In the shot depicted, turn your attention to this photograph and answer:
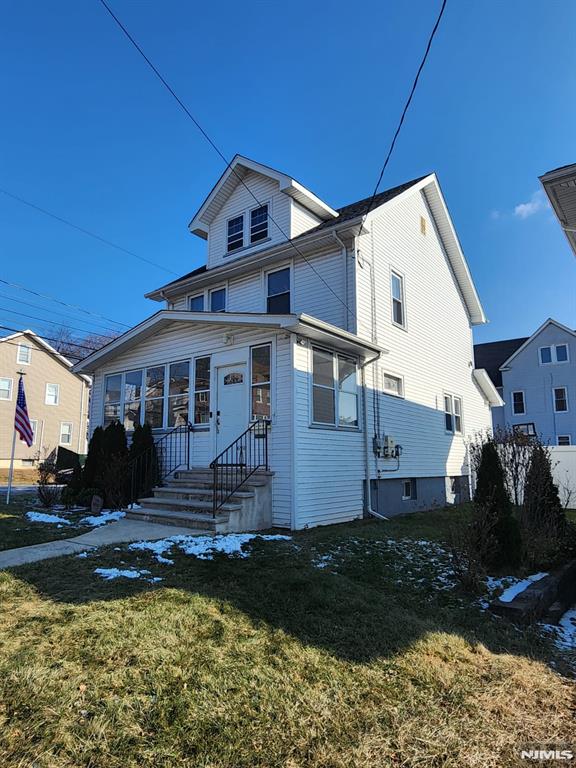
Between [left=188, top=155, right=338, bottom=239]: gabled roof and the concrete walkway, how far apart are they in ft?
29.3

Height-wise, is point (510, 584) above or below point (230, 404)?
below

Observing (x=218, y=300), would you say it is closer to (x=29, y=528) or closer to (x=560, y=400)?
(x=29, y=528)

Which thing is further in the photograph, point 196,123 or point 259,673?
point 196,123

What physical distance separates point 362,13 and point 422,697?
9.09 meters

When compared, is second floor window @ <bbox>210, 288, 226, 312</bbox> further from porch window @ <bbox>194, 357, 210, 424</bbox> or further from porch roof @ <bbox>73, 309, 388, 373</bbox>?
porch window @ <bbox>194, 357, 210, 424</bbox>

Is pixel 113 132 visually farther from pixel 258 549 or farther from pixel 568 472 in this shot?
pixel 568 472

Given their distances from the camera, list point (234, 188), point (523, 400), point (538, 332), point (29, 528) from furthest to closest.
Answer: point (523, 400)
point (538, 332)
point (234, 188)
point (29, 528)

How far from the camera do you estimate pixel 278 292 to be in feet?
40.8

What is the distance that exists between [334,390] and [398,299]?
450 cm

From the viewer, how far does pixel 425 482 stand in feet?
45.9

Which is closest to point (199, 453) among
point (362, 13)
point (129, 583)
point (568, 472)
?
point (129, 583)

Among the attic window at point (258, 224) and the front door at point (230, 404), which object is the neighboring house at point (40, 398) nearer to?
the attic window at point (258, 224)

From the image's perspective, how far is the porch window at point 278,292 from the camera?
12.2m

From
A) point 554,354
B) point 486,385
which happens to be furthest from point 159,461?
point 554,354
